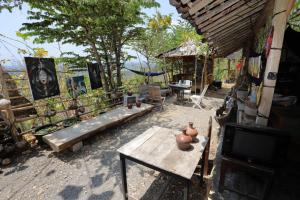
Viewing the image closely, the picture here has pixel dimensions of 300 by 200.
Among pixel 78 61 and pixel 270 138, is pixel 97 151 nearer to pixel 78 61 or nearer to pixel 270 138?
pixel 270 138

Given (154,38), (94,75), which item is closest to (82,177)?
(94,75)

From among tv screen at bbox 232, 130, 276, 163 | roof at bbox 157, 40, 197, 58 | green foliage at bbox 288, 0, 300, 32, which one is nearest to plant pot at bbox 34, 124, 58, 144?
tv screen at bbox 232, 130, 276, 163

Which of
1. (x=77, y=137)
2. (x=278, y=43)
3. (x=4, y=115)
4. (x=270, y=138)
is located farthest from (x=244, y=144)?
(x=4, y=115)

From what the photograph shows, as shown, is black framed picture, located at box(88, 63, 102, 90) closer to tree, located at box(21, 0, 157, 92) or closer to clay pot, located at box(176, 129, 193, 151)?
tree, located at box(21, 0, 157, 92)

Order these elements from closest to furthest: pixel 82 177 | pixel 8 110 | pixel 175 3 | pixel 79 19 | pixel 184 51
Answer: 1. pixel 175 3
2. pixel 82 177
3. pixel 8 110
4. pixel 79 19
5. pixel 184 51

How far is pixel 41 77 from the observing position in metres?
3.78

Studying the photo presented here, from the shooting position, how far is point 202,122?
5.23m

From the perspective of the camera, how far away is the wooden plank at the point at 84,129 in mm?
3303

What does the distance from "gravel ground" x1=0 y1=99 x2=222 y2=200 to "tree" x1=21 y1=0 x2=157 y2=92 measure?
405 cm

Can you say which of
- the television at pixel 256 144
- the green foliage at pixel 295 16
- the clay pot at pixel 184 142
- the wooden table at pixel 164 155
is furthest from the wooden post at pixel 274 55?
the green foliage at pixel 295 16

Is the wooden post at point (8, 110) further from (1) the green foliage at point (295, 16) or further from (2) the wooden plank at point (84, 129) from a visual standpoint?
(1) the green foliage at point (295, 16)

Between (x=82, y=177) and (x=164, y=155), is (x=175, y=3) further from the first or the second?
(x=82, y=177)

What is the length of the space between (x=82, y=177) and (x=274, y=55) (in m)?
3.33

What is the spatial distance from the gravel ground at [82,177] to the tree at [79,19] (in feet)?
13.3
